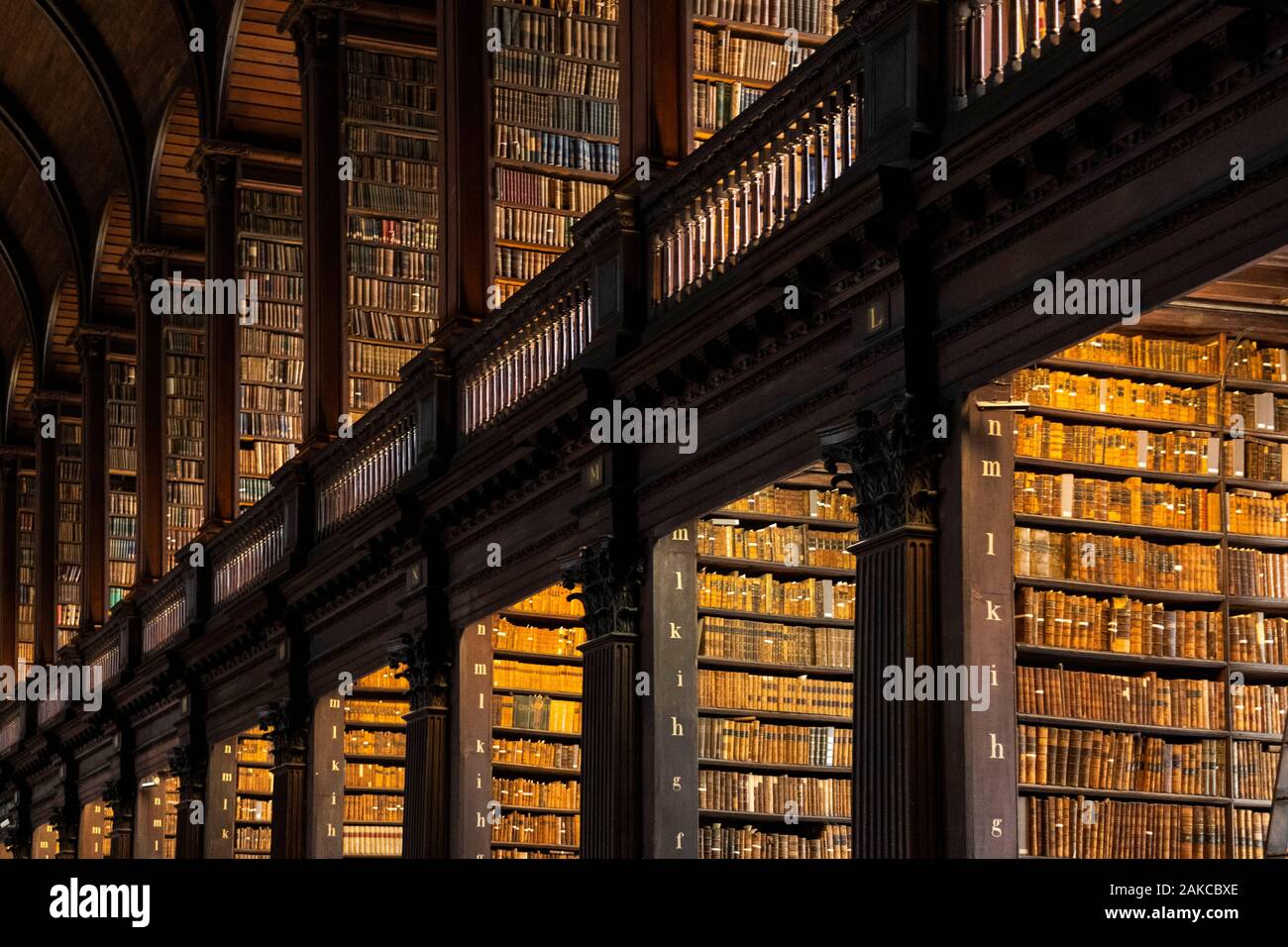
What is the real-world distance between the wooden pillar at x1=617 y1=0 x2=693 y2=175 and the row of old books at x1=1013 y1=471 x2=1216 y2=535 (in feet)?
6.30

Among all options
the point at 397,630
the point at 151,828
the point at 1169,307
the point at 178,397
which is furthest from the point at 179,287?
the point at 1169,307

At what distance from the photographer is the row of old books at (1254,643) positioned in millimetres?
7941

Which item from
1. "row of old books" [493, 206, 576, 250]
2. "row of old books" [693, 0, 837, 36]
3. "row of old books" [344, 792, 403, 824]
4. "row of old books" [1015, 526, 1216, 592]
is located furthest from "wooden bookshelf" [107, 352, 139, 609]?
"row of old books" [1015, 526, 1216, 592]

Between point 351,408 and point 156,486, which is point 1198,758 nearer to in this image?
point 351,408

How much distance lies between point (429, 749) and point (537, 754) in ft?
1.81

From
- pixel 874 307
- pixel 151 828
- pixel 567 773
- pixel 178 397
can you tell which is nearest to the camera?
pixel 874 307

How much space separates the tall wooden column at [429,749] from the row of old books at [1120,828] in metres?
3.62

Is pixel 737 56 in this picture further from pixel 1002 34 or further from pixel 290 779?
pixel 290 779

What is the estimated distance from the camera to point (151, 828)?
16.6 m

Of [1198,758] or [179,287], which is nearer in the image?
[1198,758]

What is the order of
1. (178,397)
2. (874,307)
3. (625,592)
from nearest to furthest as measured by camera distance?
(874,307) < (625,592) < (178,397)

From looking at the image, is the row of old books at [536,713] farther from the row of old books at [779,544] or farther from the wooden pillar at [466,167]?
the row of old books at [779,544]

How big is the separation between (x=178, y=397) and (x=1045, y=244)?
12.4 m

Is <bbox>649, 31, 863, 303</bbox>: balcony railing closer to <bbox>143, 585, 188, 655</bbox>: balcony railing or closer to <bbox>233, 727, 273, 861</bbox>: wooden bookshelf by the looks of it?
<bbox>233, 727, 273, 861</bbox>: wooden bookshelf
